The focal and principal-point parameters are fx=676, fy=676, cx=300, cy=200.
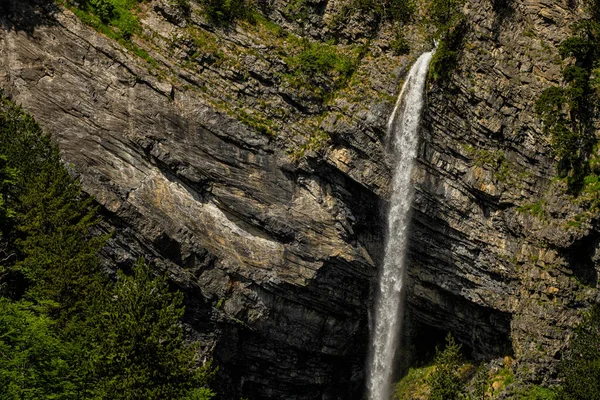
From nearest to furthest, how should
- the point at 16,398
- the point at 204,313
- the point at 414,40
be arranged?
1. the point at 16,398
2. the point at 204,313
3. the point at 414,40

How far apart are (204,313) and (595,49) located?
29416 millimetres

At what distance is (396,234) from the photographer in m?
44.2

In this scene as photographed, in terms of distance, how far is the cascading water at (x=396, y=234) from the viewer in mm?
42688

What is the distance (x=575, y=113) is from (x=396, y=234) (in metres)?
13.4

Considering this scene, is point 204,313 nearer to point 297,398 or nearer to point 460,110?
point 297,398

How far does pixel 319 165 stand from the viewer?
137 feet

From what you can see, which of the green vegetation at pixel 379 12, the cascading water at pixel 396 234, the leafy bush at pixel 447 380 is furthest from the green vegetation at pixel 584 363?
the green vegetation at pixel 379 12

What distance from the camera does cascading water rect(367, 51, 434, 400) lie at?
4269 centimetres

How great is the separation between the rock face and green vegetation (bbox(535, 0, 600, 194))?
86 centimetres

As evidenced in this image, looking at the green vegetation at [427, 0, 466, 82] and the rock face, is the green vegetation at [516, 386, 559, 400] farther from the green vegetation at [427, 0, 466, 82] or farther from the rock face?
the green vegetation at [427, 0, 466, 82]

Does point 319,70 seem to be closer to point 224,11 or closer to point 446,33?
point 224,11

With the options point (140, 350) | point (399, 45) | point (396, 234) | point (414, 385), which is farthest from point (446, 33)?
point (140, 350)

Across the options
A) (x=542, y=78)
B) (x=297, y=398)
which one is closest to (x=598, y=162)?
(x=542, y=78)

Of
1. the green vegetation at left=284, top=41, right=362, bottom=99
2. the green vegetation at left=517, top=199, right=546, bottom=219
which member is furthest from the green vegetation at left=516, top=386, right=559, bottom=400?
the green vegetation at left=284, top=41, right=362, bottom=99
